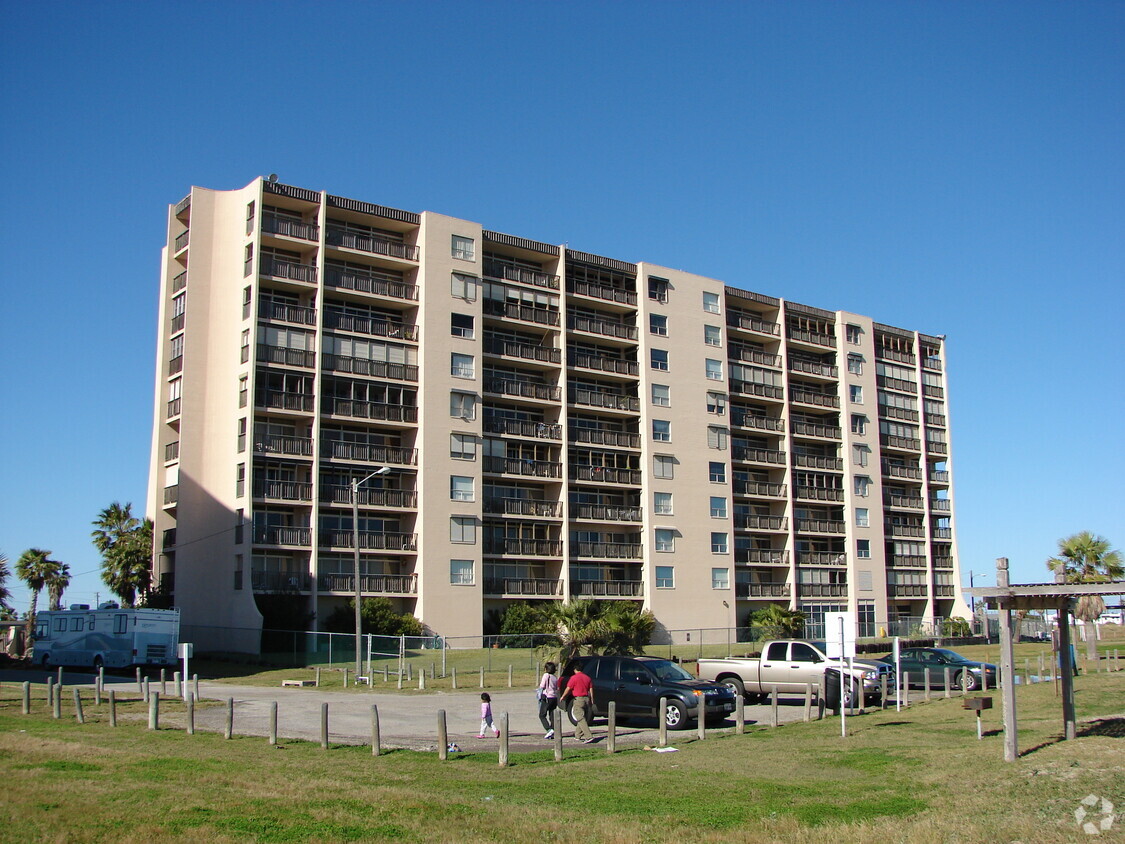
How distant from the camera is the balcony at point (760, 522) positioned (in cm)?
7231

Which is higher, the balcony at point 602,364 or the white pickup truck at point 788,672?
the balcony at point 602,364

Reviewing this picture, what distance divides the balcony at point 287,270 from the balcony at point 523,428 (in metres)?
13.1

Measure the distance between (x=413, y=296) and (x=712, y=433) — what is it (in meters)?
23.2

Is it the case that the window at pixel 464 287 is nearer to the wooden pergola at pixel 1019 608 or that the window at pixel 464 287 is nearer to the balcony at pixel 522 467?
the balcony at pixel 522 467

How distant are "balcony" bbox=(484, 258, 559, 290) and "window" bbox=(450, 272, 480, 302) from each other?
1790mm

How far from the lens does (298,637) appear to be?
1892 inches

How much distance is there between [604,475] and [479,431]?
968 centimetres

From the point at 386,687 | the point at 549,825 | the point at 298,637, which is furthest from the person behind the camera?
the point at 298,637

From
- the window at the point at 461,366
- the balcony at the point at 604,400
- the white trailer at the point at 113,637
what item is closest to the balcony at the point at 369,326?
the window at the point at 461,366

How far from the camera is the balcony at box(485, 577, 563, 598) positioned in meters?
59.4

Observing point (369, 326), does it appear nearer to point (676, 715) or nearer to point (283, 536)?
point (283, 536)

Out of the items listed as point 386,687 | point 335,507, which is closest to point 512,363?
point 335,507

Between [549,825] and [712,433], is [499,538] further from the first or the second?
[549,825]

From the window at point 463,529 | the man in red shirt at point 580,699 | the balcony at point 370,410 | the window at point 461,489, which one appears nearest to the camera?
the man in red shirt at point 580,699
